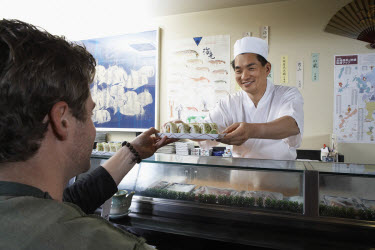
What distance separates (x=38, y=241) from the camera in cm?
42

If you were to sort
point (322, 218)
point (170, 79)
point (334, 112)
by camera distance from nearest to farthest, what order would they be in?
point (322, 218)
point (334, 112)
point (170, 79)

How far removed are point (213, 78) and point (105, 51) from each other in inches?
83.3

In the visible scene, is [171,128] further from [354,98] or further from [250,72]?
[354,98]

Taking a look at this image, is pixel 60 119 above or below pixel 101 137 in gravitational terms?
above

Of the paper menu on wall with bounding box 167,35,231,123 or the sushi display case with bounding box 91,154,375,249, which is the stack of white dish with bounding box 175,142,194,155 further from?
the sushi display case with bounding box 91,154,375,249

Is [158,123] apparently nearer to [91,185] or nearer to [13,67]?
[91,185]

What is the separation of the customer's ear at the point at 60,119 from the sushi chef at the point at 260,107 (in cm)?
145

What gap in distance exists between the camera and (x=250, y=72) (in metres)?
2.15

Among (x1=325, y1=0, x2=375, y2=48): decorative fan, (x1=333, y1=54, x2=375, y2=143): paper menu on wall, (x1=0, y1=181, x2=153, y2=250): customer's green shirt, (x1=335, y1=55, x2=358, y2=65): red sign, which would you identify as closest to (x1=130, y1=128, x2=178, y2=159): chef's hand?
(x1=0, y1=181, x2=153, y2=250): customer's green shirt

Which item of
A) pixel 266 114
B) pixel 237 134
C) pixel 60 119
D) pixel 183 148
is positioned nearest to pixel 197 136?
pixel 237 134

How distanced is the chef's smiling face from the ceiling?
171 centimetres

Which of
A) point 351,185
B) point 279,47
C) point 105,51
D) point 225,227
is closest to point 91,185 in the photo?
point 225,227

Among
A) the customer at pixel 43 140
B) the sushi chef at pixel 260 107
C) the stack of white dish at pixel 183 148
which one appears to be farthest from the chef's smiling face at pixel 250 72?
the customer at pixel 43 140

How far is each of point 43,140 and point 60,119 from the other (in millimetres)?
67
